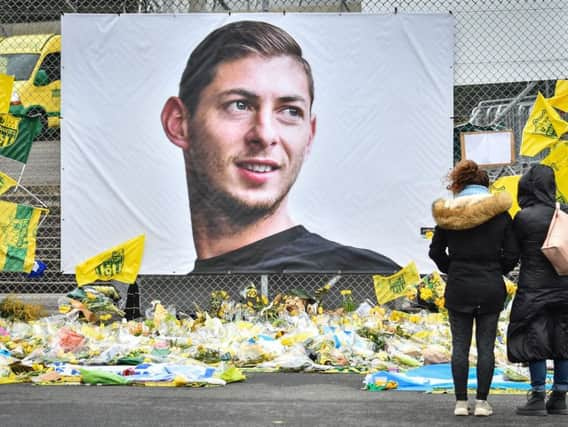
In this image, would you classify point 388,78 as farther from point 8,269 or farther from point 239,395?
point 239,395

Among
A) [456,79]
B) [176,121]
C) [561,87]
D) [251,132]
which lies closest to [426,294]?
[456,79]

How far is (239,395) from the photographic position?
7938 mm

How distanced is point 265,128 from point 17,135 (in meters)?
2.78

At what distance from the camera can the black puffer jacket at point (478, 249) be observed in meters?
7.05

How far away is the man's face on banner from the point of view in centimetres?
1234

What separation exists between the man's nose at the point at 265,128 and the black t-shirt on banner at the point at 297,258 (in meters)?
1.01

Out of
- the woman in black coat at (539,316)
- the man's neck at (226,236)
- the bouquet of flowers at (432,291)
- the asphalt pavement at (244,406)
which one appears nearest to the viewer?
the asphalt pavement at (244,406)

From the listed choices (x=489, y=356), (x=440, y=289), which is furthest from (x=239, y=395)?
(x=440, y=289)

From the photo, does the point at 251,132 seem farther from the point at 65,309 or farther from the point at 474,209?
the point at 474,209

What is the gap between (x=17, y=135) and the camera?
12648 mm

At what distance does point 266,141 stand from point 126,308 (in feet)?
7.89

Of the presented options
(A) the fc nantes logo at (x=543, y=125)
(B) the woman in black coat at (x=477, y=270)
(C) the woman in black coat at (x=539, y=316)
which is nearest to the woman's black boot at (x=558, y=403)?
(C) the woman in black coat at (x=539, y=316)

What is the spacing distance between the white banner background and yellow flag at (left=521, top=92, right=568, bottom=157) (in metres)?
0.86

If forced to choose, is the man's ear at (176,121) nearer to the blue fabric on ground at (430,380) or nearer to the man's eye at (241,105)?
the man's eye at (241,105)
